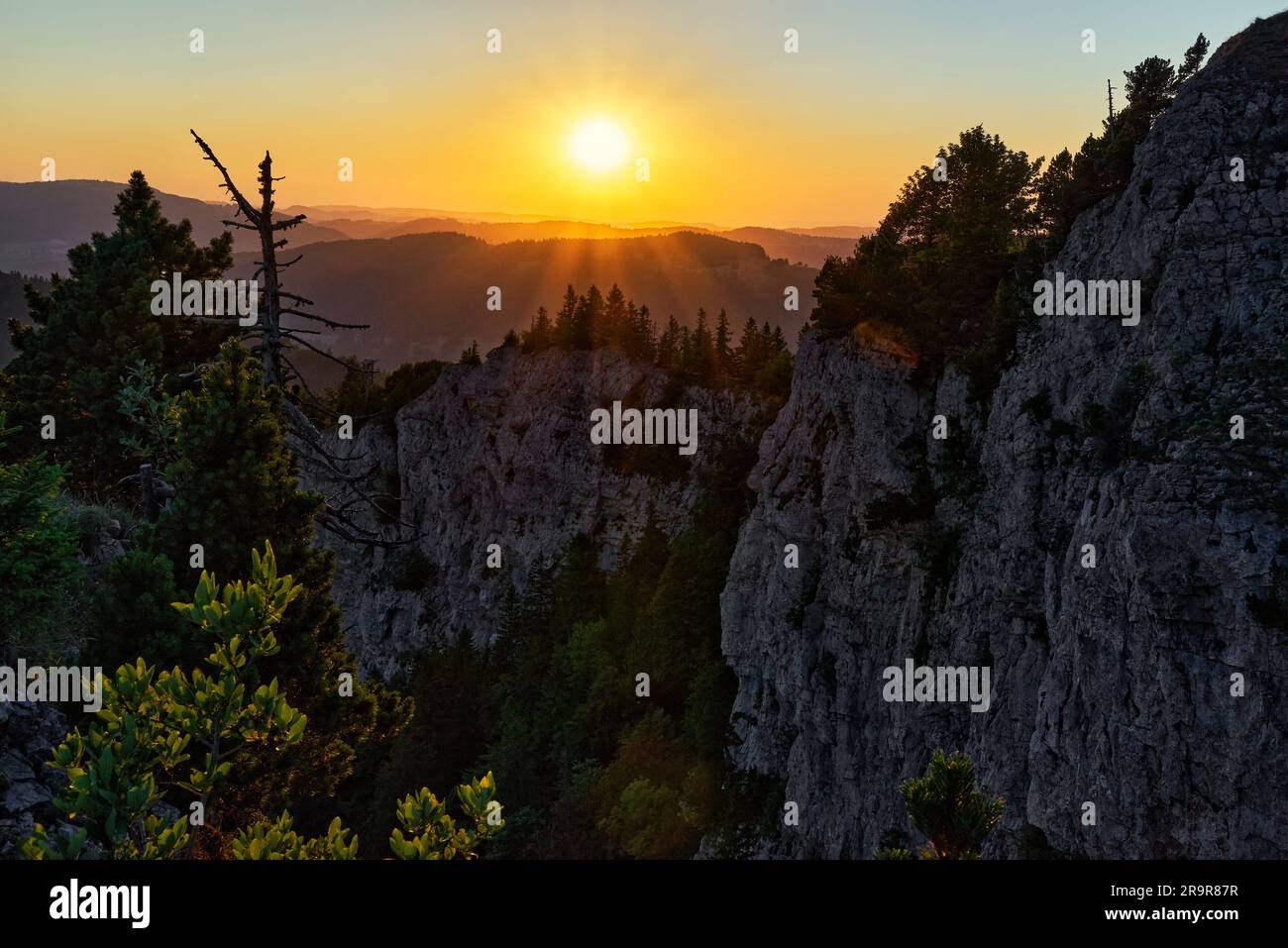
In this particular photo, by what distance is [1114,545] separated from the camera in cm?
2417

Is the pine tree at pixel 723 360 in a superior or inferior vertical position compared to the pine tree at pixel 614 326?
inferior

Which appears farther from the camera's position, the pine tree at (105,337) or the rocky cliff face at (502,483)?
the rocky cliff face at (502,483)

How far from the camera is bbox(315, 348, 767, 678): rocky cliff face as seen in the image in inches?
3285

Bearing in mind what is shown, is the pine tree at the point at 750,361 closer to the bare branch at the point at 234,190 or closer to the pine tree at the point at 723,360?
the pine tree at the point at 723,360

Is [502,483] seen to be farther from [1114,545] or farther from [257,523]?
[1114,545]

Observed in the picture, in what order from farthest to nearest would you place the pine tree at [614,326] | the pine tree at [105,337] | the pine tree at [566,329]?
the pine tree at [566,329]
the pine tree at [614,326]
the pine tree at [105,337]

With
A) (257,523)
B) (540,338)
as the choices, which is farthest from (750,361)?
(257,523)

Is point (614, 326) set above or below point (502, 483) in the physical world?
above

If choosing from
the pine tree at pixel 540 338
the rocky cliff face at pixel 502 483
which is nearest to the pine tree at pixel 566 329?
the pine tree at pixel 540 338

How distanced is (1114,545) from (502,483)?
241 feet

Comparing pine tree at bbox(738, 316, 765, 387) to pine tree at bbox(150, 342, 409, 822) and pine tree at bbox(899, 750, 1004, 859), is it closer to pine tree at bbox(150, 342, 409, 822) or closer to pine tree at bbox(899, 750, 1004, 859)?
pine tree at bbox(150, 342, 409, 822)

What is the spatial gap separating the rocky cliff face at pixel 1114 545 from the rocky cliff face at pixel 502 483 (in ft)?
122

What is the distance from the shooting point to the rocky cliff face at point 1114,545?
21.1 metres
